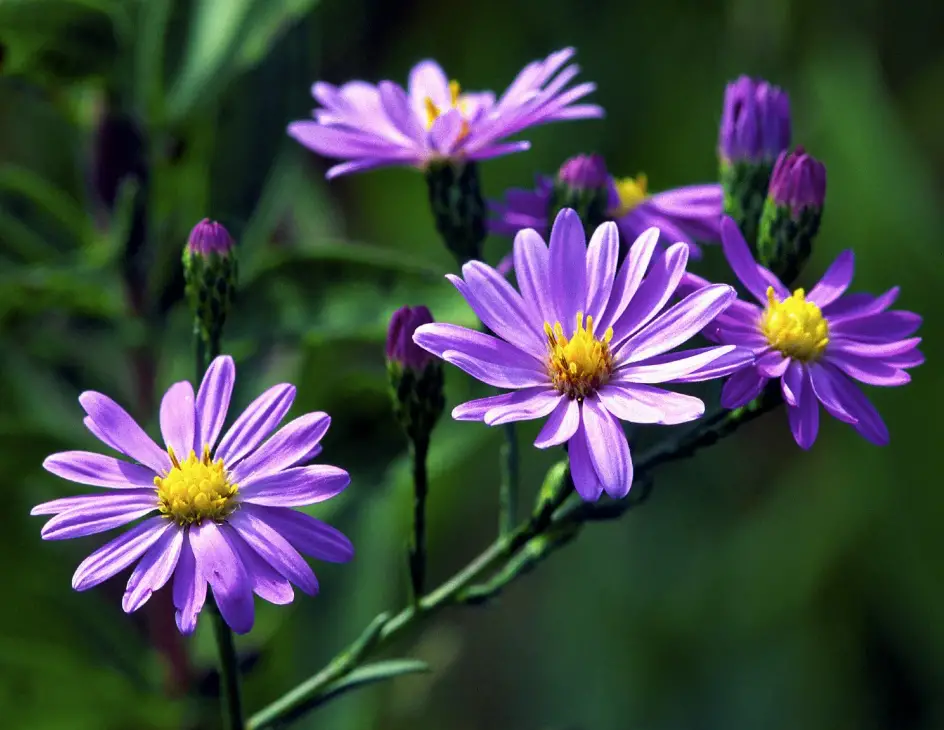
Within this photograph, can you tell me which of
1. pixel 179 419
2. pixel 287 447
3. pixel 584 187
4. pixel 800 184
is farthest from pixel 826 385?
pixel 179 419

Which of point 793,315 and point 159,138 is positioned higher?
point 159,138

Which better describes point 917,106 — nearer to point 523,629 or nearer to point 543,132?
point 543,132

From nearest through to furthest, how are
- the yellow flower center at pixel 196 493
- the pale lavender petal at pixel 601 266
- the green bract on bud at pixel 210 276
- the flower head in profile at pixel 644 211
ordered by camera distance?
the yellow flower center at pixel 196 493 → the pale lavender petal at pixel 601 266 → the green bract on bud at pixel 210 276 → the flower head in profile at pixel 644 211

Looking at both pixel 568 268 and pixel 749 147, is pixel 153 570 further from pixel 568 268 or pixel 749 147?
pixel 749 147

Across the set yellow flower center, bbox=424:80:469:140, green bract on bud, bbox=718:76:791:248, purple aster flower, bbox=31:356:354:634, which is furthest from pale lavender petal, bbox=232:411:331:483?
green bract on bud, bbox=718:76:791:248

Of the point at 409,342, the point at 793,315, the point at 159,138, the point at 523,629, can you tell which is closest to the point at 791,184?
the point at 793,315

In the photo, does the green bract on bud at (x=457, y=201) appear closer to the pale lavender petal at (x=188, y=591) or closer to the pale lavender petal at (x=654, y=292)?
the pale lavender petal at (x=654, y=292)

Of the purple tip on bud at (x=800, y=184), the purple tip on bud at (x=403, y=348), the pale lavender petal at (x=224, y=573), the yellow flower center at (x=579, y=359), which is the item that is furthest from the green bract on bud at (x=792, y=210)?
the pale lavender petal at (x=224, y=573)

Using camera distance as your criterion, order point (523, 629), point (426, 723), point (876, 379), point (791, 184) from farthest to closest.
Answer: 1. point (523, 629)
2. point (426, 723)
3. point (791, 184)
4. point (876, 379)
